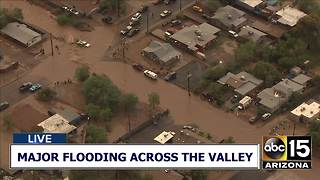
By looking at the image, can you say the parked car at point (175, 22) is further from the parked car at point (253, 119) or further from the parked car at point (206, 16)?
the parked car at point (253, 119)

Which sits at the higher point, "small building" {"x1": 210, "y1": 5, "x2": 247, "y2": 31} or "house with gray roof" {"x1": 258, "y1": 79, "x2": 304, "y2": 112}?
"small building" {"x1": 210, "y1": 5, "x2": 247, "y2": 31}

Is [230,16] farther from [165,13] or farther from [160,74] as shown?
[160,74]

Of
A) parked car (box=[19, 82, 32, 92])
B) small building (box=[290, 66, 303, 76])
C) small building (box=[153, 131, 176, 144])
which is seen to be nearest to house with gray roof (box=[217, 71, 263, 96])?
small building (box=[290, 66, 303, 76])

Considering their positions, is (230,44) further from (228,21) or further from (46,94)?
(46,94)

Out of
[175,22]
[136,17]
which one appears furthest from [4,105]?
[175,22]

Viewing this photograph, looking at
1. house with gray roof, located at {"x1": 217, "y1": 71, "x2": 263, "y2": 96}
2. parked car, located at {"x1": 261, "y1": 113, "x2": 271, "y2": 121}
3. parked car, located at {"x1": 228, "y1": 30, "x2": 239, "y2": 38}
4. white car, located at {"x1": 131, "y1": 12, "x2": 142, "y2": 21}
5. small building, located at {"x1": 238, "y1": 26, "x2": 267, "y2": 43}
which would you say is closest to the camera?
parked car, located at {"x1": 261, "y1": 113, "x2": 271, "y2": 121}

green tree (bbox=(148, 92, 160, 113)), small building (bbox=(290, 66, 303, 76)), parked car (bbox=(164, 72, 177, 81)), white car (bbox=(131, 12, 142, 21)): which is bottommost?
green tree (bbox=(148, 92, 160, 113))

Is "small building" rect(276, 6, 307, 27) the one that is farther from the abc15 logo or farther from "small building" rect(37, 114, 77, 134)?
the abc15 logo
